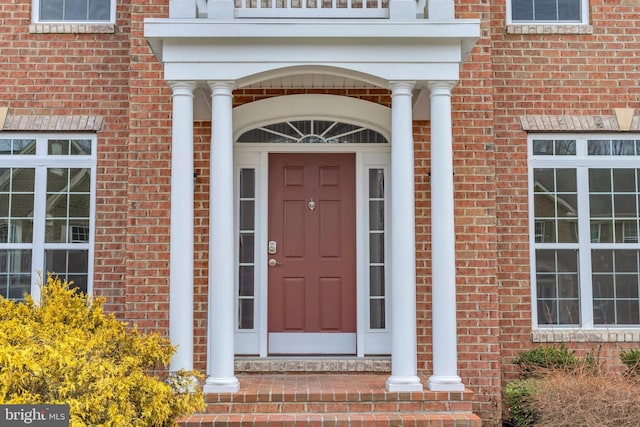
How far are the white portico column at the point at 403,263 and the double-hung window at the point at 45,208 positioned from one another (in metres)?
3.50

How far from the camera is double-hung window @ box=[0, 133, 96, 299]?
24.6 feet

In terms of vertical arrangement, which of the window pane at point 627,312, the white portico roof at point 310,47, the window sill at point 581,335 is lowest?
the window sill at point 581,335

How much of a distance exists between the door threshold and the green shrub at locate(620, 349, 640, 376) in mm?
2462

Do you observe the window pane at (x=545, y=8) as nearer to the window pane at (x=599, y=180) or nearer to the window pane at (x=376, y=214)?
the window pane at (x=599, y=180)

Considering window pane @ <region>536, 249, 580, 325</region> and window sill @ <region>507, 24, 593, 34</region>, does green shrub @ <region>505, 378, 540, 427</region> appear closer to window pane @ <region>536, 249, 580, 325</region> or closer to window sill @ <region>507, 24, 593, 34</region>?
window pane @ <region>536, 249, 580, 325</region>

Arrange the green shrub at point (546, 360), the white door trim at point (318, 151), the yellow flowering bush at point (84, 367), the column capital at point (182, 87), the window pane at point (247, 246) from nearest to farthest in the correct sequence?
the yellow flowering bush at point (84, 367) → the column capital at point (182, 87) → the green shrub at point (546, 360) → the white door trim at point (318, 151) → the window pane at point (247, 246)

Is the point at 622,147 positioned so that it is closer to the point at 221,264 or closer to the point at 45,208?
the point at 221,264

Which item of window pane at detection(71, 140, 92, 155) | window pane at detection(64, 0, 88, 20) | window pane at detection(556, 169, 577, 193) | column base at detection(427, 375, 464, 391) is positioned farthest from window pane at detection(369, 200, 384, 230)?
window pane at detection(64, 0, 88, 20)

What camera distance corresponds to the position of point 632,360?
7090 mm

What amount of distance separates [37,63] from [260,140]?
2.66 meters

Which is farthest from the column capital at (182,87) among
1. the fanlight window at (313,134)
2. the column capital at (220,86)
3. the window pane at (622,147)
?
the window pane at (622,147)

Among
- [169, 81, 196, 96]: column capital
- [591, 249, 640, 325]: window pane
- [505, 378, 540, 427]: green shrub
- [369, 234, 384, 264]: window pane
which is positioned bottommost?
[505, 378, 540, 427]: green shrub

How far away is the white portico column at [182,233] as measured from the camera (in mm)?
5980

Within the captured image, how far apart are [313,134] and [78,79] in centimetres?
271
